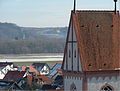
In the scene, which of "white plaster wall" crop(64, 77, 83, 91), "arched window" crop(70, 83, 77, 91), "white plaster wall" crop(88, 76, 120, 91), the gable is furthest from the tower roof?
"arched window" crop(70, 83, 77, 91)

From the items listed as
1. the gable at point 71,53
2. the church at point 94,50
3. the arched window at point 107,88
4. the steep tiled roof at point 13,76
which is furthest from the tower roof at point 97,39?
the steep tiled roof at point 13,76

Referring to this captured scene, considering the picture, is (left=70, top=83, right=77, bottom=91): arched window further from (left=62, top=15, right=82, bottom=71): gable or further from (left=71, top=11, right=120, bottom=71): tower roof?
(left=71, top=11, right=120, bottom=71): tower roof

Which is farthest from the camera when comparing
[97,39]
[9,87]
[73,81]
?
[9,87]

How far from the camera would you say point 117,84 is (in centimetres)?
3052

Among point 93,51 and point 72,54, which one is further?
point 72,54

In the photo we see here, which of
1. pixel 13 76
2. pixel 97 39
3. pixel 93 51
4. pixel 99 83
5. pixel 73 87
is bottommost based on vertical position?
pixel 13 76

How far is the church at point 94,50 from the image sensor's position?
30.2m

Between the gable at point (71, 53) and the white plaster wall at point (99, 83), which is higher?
the gable at point (71, 53)

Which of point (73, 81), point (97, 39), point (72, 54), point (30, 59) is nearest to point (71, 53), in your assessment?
point (72, 54)

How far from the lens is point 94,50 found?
30.4m

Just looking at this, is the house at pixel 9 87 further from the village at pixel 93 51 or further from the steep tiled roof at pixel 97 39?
the steep tiled roof at pixel 97 39

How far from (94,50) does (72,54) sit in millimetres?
1305

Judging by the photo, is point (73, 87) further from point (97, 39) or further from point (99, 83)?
point (97, 39)

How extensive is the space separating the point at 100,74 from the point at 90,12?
312 centimetres
